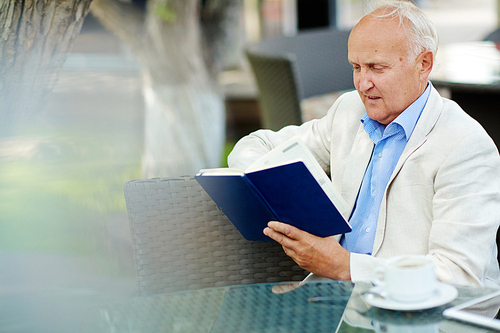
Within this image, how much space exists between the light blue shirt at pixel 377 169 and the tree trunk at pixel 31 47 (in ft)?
3.07

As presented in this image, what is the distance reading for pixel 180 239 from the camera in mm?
1586

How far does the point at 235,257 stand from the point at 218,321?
0.48 m

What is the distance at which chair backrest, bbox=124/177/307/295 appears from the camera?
157 centimetres

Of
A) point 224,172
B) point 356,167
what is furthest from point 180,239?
point 356,167

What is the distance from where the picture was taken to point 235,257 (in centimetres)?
161

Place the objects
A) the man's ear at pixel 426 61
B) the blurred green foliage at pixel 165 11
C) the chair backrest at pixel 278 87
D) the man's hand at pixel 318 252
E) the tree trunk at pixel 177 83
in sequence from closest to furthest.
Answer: the man's hand at pixel 318 252 < the man's ear at pixel 426 61 < the chair backrest at pixel 278 87 < the blurred green foliage at pixel 165 11 < the tree trunk at pixel 177 83

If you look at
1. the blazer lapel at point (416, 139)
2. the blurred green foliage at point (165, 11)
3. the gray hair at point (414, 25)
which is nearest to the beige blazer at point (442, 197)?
the blazer lapel at point (416, 139)

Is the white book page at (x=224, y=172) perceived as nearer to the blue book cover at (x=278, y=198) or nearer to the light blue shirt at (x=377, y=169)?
the blue book cover at (x=278, y=198)

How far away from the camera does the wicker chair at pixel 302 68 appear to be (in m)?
3.18

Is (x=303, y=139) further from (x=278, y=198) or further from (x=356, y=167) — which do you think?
(x=278, y=198)

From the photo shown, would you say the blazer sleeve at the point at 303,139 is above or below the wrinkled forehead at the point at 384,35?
below

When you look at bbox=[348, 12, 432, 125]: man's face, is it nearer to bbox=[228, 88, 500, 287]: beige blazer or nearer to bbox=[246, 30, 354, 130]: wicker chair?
bbox=[228, 88, 500, 287]: beige blazer

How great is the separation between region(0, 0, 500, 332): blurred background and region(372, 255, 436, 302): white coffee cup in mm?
647

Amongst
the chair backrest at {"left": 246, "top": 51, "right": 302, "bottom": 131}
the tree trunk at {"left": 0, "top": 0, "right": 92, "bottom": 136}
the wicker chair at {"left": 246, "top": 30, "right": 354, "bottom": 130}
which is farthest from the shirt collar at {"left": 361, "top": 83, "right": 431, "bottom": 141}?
the wicker chair at {"left": 246, "top": 30, "right": 354, "bottom": 130}
